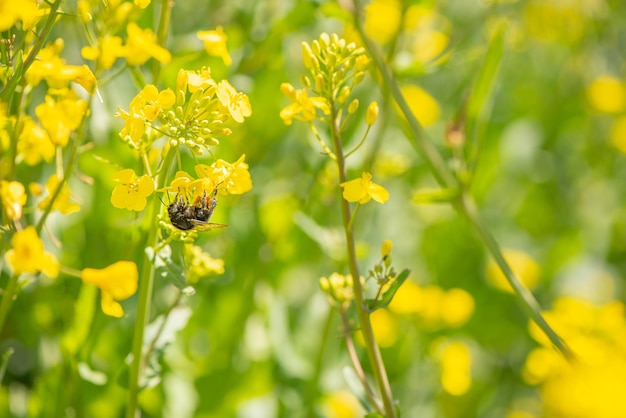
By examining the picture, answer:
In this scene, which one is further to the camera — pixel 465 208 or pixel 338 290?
pixel 465 208

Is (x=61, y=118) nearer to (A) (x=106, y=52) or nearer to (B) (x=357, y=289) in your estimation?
(A) (x=106, y=52)

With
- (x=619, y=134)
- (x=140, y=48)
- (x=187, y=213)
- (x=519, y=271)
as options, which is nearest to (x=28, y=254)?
(x=187, y=213)

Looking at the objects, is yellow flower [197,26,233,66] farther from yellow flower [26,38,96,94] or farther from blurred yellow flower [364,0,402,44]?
blurred yellow flower [364,0,402,44]

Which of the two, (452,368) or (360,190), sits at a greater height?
(360,190)

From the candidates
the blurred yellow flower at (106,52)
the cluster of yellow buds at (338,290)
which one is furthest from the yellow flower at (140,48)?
the cluster of yellow buds at (338,290)

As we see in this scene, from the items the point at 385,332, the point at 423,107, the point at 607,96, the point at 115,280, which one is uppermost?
the point at 115,280

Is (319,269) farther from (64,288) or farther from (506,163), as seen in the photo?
(506,163)

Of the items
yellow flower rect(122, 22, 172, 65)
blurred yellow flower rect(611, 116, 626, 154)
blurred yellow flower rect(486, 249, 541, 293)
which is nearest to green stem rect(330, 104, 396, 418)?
yellow flower rect(122, 22, 172, 65)
